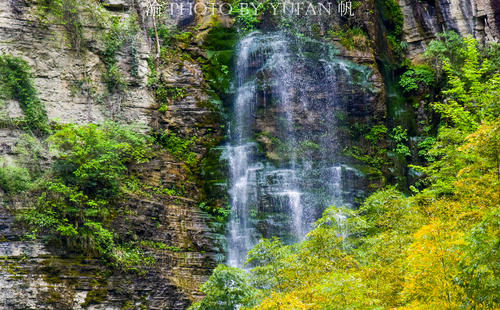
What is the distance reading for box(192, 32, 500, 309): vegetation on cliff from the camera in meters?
7.08

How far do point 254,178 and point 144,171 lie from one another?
4.88 metres

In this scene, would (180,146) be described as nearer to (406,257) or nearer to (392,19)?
(406,257)

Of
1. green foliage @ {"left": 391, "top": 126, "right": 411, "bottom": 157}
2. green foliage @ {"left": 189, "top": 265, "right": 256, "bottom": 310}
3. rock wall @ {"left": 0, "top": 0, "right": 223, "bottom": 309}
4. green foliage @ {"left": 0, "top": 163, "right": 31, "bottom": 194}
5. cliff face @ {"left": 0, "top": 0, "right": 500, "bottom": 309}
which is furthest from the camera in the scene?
green foliage @ {"left": 391, "top": 126, "right": 411, "bottom": 157}

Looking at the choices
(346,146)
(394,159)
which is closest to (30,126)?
(346,146)

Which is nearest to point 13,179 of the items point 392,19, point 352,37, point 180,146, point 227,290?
point 180,146

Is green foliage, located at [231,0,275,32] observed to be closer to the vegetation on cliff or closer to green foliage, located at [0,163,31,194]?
the vegetation on cliff

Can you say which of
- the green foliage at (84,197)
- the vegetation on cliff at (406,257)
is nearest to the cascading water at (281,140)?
the green foliage at (84,197)

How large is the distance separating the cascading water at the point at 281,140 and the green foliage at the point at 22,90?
8.38 m

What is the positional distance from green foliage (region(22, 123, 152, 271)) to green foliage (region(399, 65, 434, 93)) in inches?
603

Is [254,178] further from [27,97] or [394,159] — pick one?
[27,97]

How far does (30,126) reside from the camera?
18.3 meters

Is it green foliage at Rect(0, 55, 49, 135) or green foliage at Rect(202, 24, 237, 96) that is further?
green foliage at Rect(202, 24, 237, 96)

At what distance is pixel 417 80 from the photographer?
24.3 meters

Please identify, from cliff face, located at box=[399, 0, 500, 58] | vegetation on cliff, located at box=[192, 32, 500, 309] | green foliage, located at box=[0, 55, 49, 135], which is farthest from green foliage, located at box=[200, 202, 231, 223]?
cliff face, located at box=[399, 0, 500, 58]
